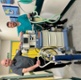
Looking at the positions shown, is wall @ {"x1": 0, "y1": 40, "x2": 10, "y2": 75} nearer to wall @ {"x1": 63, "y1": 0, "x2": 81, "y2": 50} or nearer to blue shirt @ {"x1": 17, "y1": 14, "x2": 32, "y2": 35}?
blue shirt @ {"x1": 17, "y1": 14, "x2": 32, "y2": 35}

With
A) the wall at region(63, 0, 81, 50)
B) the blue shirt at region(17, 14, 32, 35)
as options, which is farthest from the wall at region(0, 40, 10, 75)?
the wall at region(63, 0, 81, 50)

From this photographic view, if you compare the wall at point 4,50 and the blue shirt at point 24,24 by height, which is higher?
the blue shirt at point 24,24

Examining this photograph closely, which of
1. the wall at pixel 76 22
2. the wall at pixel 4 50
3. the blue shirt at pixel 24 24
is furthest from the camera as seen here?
the wall at pixel 4 50

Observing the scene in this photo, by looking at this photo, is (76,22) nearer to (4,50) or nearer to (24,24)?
(24,24)

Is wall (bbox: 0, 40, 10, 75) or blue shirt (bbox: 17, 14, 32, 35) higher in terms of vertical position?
blue shirt (bbox: 17, 14, 32, 35)

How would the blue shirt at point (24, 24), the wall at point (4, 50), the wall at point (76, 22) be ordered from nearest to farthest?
the wall at point (76, 22) < the blue shirt at point (24, 24) < the wall at point (4, 50)

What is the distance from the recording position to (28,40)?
2.74 metres

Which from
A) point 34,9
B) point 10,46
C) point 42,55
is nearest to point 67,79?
point 42,55

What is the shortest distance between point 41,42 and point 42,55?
0.33 meters

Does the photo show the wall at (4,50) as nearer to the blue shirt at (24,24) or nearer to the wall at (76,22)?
the blue shirt at (24,24)

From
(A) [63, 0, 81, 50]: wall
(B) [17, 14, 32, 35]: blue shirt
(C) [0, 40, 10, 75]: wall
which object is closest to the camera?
(A) [63, 0, 81, 50]: wall

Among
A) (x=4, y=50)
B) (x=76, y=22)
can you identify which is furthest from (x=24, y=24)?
(x=4, y=50)

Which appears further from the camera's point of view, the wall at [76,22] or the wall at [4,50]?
the wall at [4,50]

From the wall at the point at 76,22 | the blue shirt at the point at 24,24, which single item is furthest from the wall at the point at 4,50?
the wall at the point at 76,22
